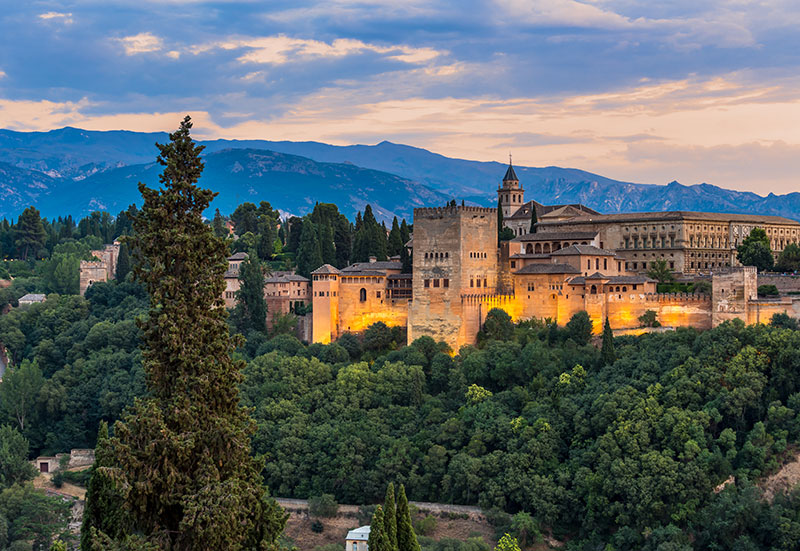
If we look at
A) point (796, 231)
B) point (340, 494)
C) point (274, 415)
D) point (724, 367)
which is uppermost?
point (796, 231)

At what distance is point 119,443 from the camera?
14.0 m

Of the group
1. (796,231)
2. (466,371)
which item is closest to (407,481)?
(466,371)

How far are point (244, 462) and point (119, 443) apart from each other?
1.78m

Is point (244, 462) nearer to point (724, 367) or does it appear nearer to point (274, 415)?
point (724, 367)

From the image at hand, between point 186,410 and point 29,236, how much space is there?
286 ft

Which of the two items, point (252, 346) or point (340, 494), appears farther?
point (252, 346)

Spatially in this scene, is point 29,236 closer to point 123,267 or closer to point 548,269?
point 123,267

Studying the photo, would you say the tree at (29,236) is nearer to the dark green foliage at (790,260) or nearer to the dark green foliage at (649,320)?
the dark green foliage at (649,320)

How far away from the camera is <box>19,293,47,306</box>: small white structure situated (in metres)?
79.7

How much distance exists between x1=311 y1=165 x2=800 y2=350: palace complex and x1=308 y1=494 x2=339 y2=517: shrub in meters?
12.5

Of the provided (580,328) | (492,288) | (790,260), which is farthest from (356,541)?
(790,260)

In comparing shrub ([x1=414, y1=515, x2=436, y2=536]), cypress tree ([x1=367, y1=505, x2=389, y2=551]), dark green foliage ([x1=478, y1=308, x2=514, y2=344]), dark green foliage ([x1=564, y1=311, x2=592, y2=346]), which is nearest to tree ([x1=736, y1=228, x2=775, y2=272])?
dark green foliage ([x1=564, y1=311, x2=592, y2=346])

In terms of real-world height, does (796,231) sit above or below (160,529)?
above

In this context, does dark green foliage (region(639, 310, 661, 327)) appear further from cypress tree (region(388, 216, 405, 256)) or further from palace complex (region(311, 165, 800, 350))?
cypress tree (region(388, 216, 405, 256))
